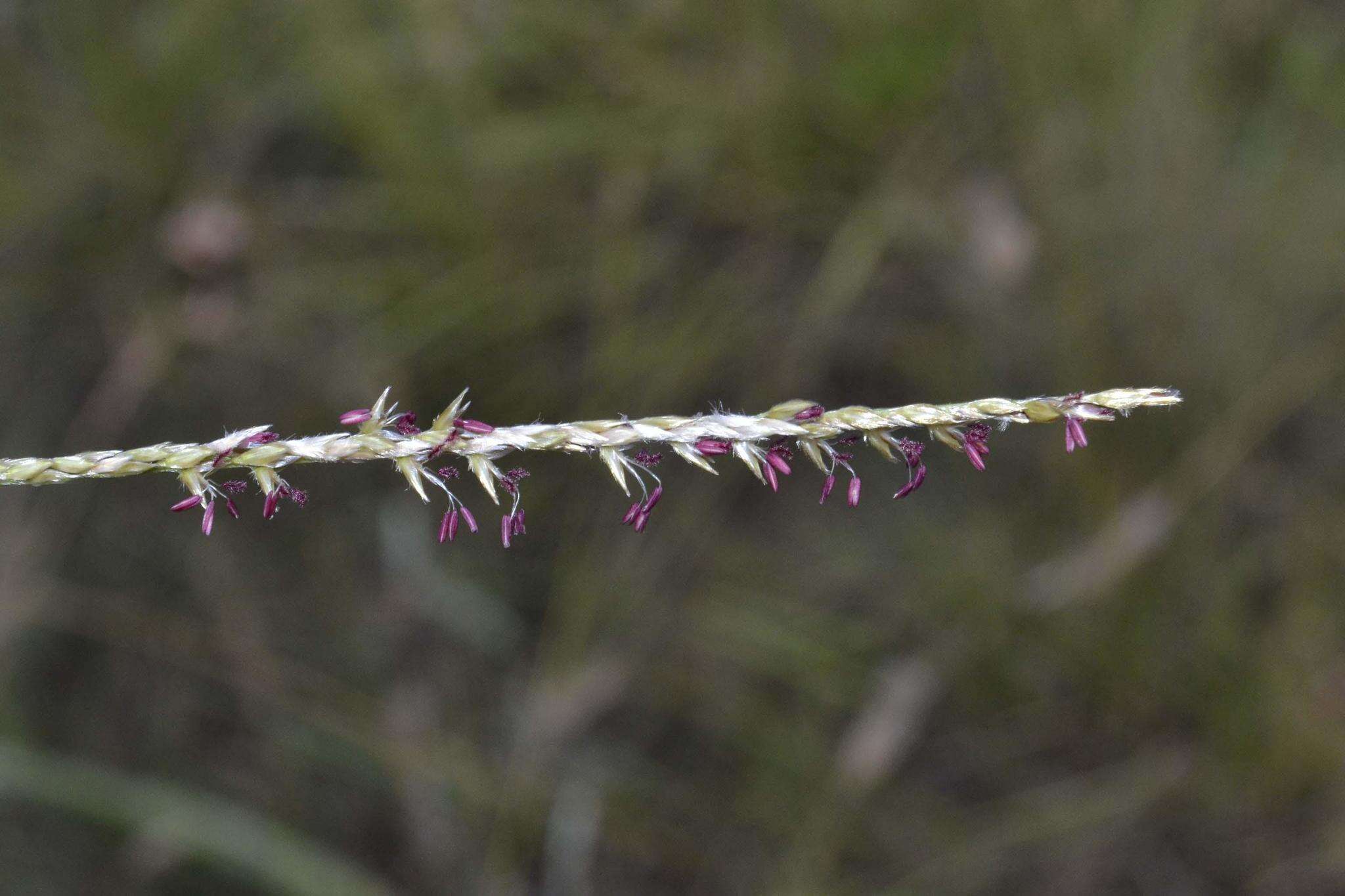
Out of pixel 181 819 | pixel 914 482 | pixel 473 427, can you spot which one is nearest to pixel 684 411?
pixel 181 819

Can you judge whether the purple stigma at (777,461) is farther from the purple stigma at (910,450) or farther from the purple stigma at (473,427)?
the purple stigma at (473,427)

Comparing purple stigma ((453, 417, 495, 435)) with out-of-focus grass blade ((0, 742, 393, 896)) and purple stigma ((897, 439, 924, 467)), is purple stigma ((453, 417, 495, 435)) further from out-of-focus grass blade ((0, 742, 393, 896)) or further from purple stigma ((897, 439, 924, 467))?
out-of-focus grass blade ((0, 742, 393, 896))

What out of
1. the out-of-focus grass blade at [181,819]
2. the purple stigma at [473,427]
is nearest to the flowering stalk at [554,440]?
the purple stigma at [473,427]

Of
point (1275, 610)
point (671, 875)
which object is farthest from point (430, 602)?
point (1275, 610)

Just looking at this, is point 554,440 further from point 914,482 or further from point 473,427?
point 914,482

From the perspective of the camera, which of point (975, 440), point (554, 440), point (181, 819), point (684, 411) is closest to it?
point (554, 440)

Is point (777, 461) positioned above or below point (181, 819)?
below

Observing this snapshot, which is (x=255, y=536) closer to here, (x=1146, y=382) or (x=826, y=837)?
(x=826, y=837)

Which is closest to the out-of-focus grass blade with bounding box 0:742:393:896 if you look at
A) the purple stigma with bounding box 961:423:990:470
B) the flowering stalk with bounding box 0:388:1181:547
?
the flowering stalk with bounding box 0:388:1181:547

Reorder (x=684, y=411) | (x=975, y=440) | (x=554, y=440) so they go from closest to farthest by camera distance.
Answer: (x=554, y=440) → (x=975, y=440) → (x=684, y=411)
